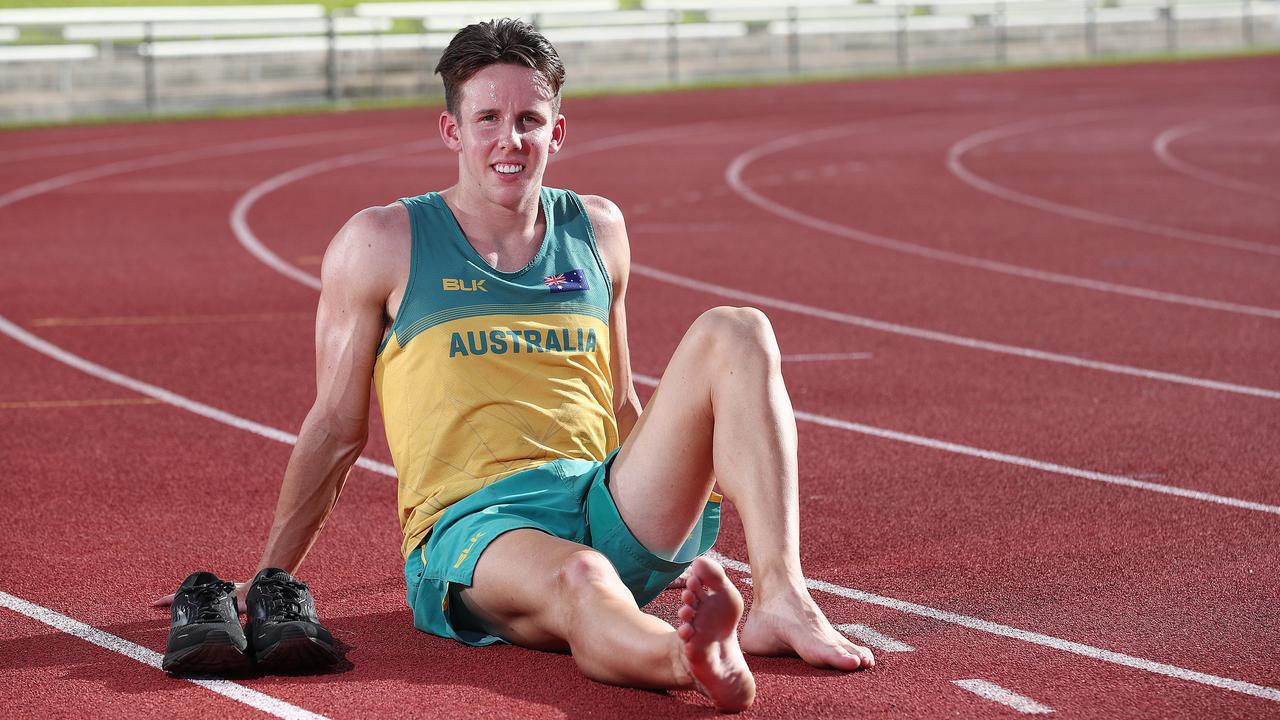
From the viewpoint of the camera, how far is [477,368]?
420cm

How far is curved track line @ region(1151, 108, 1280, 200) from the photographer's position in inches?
615

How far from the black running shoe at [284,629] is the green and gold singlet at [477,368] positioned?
0.36 m

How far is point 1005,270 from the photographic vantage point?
11094 mm

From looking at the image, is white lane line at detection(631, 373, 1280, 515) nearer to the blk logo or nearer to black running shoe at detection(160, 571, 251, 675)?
the blk logo

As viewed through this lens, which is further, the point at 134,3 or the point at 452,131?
the point at 134,3

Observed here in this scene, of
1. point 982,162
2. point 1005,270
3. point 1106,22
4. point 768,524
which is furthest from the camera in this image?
point 1106,22

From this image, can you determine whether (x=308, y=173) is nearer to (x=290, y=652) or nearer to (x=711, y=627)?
(x=290, y=652)

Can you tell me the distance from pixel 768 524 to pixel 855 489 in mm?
2120

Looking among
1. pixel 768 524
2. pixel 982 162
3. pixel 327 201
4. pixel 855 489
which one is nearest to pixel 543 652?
pixel 768 524

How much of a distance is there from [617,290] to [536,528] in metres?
0.79

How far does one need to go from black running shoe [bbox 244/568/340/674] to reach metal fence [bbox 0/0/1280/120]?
21468 mm

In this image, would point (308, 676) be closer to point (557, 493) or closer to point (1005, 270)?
point (557, 493)

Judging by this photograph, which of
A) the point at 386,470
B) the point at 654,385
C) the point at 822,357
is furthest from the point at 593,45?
the point at 386,470

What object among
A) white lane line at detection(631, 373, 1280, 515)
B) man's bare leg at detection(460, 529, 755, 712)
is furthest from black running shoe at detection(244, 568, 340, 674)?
white lane line at detection(631, 373, 1280, 515)
